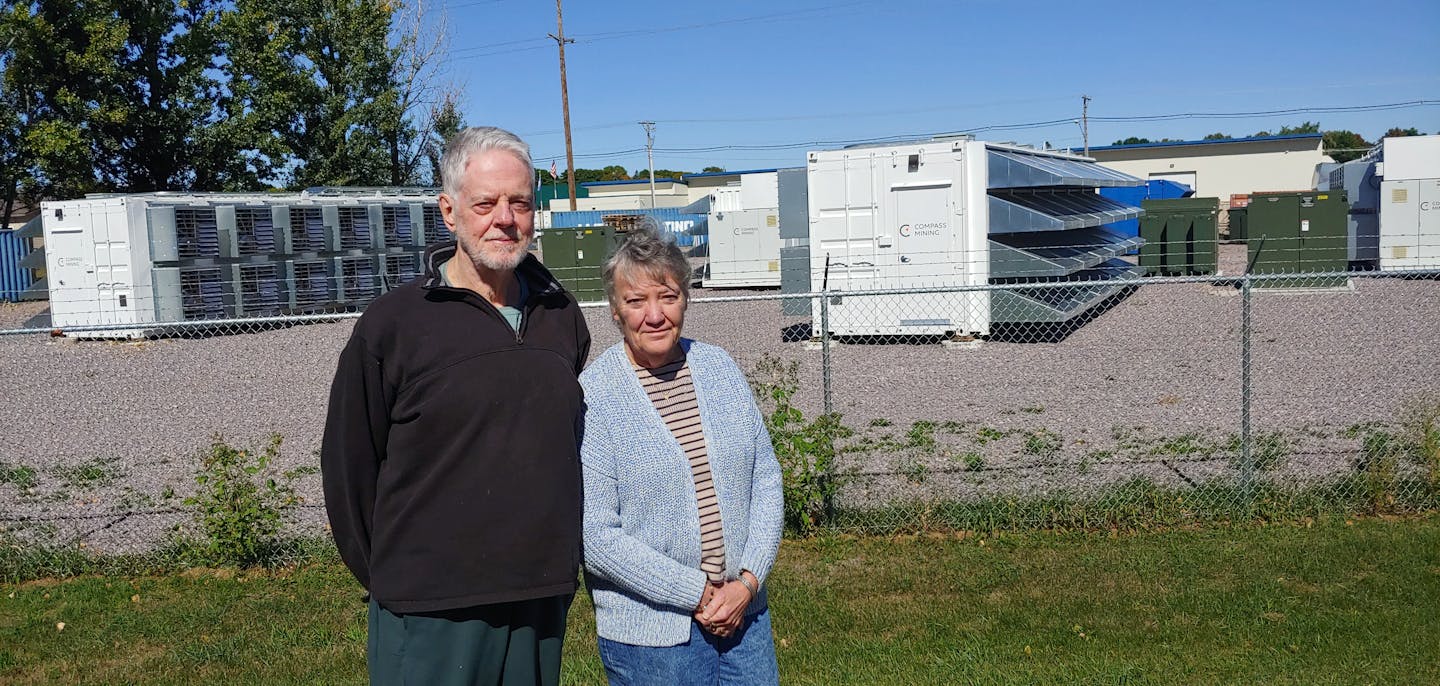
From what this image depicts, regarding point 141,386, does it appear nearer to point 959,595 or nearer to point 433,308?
point 959,595

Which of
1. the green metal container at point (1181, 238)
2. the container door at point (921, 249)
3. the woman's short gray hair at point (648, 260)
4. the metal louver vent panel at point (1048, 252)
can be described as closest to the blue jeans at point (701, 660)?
the woman's short gray hair at point (648, 260)

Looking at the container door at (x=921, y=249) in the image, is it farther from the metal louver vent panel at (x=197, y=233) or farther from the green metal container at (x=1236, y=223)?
the green metal container at (x=1236, y=223)

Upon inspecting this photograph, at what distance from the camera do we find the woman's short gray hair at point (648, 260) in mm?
A: 2895

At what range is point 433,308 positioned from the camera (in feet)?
8.80

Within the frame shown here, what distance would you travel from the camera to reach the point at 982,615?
5434 millimetres

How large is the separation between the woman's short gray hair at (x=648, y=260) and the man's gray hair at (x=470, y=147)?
32 cm

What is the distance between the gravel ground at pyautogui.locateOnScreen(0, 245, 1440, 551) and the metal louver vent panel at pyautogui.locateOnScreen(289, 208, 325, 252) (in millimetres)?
2293

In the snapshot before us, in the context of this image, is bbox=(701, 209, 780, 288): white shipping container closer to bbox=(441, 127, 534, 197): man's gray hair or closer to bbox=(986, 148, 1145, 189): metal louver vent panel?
bbox=(986, 148, 1145, 189): metal louver vent panel

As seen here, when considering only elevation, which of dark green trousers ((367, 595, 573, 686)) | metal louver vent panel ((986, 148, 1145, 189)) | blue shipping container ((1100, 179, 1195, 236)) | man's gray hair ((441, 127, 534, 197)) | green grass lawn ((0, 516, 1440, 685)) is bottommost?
green grass lawn ((0, 516, 1440, 685))

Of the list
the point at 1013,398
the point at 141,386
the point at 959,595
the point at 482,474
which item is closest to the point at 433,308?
the point at 482,474

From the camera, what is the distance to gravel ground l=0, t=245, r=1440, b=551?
795 cm

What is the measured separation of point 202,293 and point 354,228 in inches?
140

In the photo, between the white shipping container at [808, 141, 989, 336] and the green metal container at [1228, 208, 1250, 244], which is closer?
the white shipping container at [808, 141, 989, 336]

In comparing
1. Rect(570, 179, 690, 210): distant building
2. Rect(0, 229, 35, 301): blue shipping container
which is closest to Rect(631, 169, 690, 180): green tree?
Rect(570, 179, 690, 210): distant building
